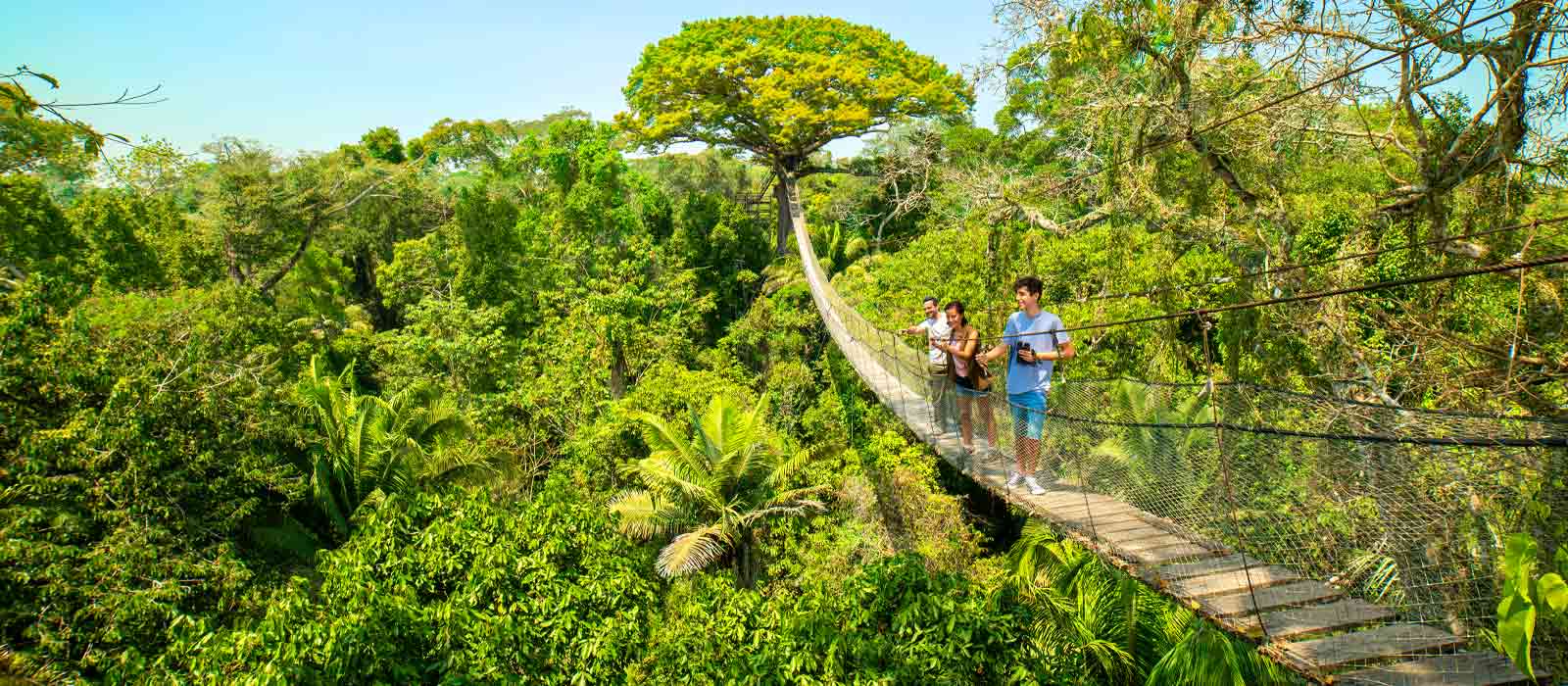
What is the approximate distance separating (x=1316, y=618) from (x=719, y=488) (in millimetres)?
5350

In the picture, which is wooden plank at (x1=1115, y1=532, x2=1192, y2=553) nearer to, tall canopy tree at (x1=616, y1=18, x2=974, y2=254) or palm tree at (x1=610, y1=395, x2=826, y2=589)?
palm tree at (x1=610, y1=395, x2=826, y2=589)

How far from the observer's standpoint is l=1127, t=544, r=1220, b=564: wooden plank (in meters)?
2.76

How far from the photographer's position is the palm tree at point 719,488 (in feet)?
23.0

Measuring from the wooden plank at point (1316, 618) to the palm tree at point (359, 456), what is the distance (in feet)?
21.0

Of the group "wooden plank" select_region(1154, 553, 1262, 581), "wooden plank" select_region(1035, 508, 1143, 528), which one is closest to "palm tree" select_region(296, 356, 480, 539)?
"wooden plank" select_region(1035, 508, 1143, 528)

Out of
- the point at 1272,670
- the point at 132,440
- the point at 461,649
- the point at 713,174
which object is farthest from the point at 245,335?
the point at 713,174

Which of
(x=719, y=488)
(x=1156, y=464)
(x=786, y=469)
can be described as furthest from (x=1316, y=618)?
(x=719, y=488)

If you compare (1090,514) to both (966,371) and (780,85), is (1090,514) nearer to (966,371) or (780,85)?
(966,371)

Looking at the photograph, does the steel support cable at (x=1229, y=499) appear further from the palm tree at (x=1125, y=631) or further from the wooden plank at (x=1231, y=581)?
the palm tree at (x=1125, y=631)

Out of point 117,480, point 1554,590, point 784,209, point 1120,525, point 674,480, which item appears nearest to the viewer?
point 1554,590

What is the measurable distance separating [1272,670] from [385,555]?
13.2 ft

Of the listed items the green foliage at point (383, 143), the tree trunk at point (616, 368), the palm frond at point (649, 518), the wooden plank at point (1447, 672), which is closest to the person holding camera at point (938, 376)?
the wooden plank at point (1447, 672)

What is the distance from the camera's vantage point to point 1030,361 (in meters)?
3.28

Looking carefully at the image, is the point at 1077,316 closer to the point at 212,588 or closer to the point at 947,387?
the point at 947,387
